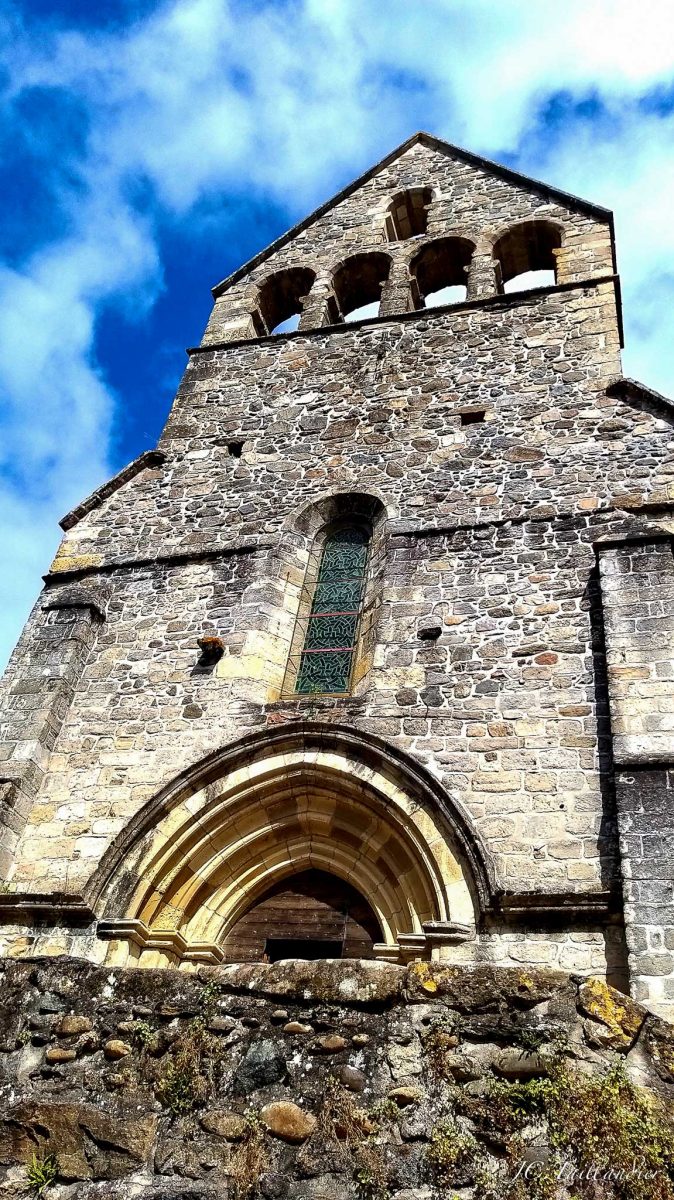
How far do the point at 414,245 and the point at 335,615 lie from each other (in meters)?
5.66

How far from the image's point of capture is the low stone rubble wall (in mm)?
3145

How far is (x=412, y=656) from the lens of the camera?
6.98 meters

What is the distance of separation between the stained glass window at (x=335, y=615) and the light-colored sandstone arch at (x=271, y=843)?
0.86 m

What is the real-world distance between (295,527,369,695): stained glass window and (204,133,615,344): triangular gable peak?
3.50 m

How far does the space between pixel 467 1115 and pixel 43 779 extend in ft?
15.8

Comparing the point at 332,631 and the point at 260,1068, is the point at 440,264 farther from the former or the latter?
the point at 260,1068

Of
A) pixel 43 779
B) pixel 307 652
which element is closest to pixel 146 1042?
pixel 43 779

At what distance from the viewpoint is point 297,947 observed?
21.4 ft

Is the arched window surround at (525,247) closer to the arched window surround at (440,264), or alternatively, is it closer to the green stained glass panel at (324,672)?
the arched window surround at (440,264)

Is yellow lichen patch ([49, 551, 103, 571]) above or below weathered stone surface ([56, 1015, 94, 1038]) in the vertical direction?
above

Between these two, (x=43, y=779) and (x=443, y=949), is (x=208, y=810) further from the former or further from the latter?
(x=443, y=949)

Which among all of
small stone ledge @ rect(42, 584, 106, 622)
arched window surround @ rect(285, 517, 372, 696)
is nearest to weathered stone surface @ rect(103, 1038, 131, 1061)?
arched window surround @ rect(285, 517, 372, 696)

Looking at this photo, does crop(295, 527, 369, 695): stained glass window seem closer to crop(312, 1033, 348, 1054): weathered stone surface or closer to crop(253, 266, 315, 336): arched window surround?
crop(312, 1033, 348, 1054): weathered stone surface

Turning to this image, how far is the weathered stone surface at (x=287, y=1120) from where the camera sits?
3326mm
